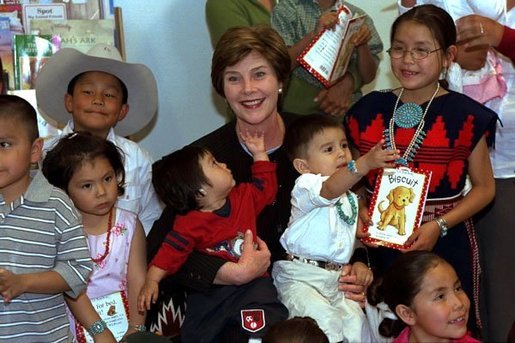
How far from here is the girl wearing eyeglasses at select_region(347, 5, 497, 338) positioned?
2836 millimetres

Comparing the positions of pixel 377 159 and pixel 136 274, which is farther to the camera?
pixel 136 274

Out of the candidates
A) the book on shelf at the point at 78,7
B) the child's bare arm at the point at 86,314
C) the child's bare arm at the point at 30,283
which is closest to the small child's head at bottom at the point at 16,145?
the child's bare arm at the point at 30,283

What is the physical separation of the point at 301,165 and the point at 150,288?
62 cm

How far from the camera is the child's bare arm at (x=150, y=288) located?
9.21 ft

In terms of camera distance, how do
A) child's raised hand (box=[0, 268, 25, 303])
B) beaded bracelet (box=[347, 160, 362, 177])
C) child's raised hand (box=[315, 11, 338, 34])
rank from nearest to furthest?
child's raised hand (box=[0, 268, 25, 303])
beaded bracelet (box=[347, 160, 362, 177])
child's raised hand (box=[315, 11, 338, 34])

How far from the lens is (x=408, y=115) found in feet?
9.52

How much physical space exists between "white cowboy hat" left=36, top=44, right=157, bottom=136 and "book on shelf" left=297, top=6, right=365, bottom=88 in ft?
2.19

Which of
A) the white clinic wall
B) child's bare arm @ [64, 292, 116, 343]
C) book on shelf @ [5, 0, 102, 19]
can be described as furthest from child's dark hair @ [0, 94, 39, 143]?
the white clinic wall

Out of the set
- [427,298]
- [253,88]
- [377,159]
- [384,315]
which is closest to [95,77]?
[253,88]

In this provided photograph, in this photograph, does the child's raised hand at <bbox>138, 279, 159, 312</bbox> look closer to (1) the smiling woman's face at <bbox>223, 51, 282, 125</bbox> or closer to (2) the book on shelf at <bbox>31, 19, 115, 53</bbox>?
(1) the smiling woman's face at <bbox>223, 51, 282, 125</bbox>

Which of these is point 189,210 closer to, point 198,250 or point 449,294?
point 198,250

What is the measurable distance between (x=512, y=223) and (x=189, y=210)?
111 centimetres

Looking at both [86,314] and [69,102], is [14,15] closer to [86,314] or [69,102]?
[69,102]

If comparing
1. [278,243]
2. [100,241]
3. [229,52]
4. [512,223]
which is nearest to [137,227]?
[100,241]
